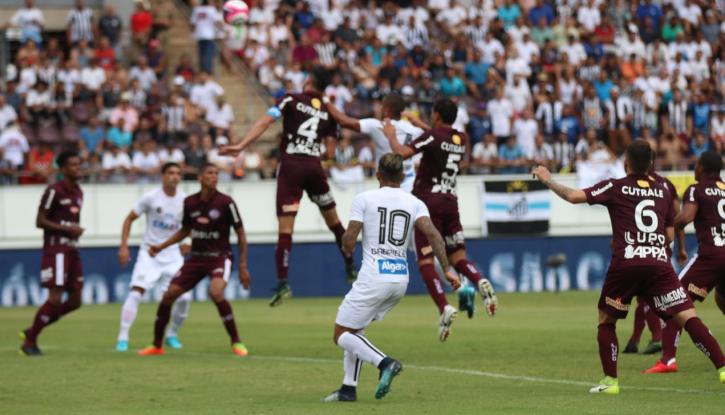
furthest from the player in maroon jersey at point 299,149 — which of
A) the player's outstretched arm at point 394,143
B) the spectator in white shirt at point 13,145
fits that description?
the spectator in white shirt at point 13,145

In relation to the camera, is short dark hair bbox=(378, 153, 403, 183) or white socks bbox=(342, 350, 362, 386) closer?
short dark hair bbox=(378, 153, 403, 183)

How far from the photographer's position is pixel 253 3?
3538 cm

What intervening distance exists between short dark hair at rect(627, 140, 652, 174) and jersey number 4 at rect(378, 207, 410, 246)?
6.96ft

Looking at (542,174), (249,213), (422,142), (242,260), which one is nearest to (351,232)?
(542,174)

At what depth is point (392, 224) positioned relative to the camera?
43.1ft

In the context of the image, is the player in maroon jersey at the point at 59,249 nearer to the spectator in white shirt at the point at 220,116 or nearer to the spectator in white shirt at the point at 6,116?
the spectator in white shirt at the point at 6,116

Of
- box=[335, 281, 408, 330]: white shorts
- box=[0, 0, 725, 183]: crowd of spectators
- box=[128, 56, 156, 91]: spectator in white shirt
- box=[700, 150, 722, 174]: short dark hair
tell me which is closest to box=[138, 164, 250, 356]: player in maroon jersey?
box=[335, 281, 408, 330]: white shorts

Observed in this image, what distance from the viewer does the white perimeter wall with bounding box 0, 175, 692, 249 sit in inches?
1196

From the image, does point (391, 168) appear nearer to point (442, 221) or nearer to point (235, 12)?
point (442, 221)

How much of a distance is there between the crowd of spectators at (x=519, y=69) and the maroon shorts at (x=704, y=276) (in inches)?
624

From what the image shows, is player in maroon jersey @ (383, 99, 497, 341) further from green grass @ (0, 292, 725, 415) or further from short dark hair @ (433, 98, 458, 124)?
green grass @ (0, 292, 725, 415)

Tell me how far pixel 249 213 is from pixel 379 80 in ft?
16.2

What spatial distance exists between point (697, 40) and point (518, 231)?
9833 millimetres

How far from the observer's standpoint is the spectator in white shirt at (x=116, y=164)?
3053cm
